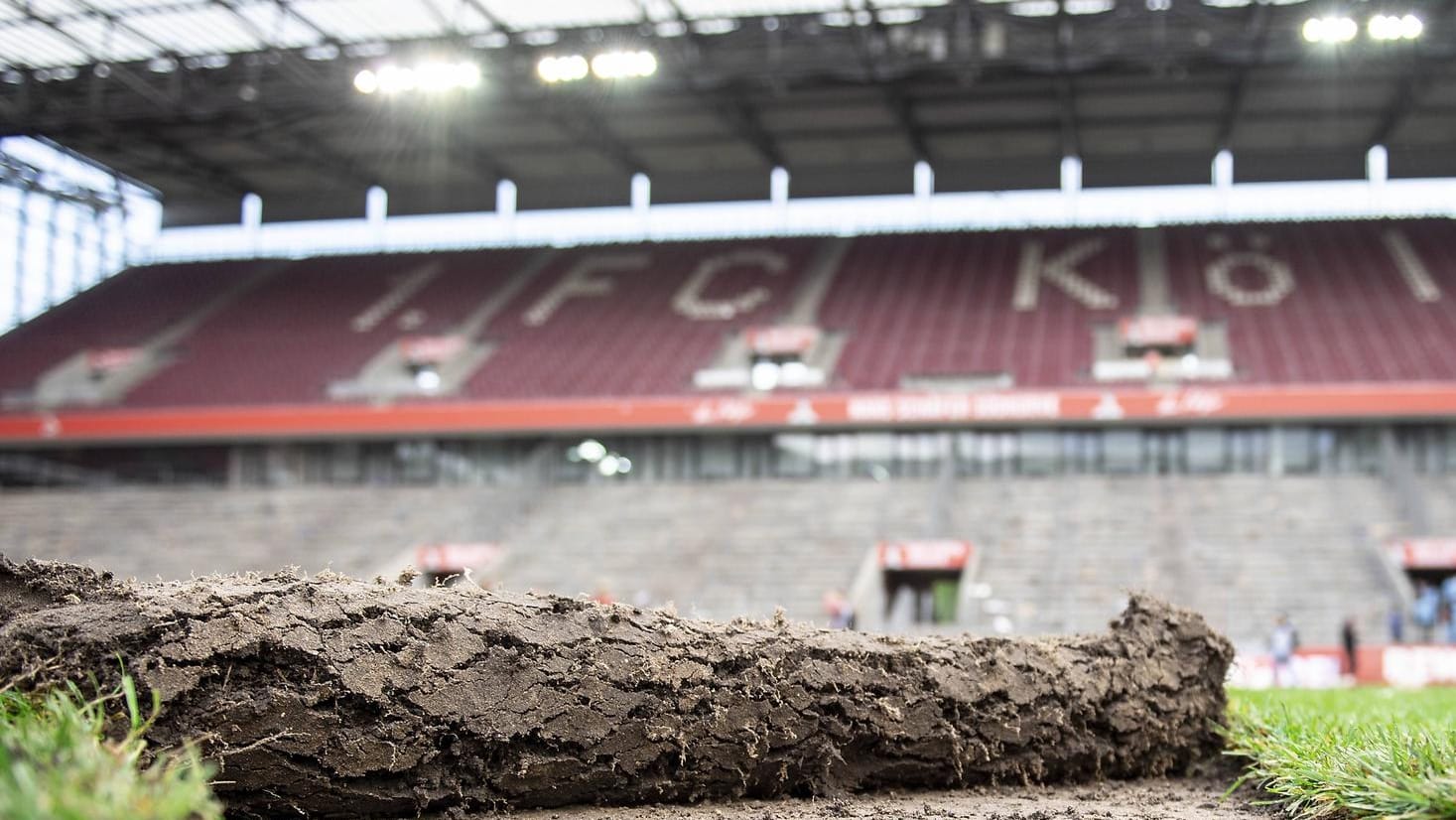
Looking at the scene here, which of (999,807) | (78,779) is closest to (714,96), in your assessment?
(999,807)

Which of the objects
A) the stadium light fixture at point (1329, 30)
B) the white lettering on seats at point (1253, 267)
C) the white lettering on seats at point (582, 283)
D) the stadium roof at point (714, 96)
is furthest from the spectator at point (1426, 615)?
the white lettering on seats at point (582, 283)

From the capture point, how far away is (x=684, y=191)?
1670 inches

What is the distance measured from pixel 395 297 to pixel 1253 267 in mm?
24257

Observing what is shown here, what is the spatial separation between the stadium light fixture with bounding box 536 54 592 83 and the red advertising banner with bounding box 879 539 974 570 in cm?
1255

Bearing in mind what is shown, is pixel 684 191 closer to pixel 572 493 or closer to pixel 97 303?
pixel 572 493

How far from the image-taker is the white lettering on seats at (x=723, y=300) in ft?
121

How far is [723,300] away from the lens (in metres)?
37.7

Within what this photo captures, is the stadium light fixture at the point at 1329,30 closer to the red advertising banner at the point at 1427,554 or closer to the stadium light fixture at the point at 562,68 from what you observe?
the red advertising banner at the point at 1427,554

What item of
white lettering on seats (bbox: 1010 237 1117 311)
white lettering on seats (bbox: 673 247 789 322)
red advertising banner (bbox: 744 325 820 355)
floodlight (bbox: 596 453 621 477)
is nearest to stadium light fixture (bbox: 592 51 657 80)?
red advertising banner (bbox: 744 325 820 355)

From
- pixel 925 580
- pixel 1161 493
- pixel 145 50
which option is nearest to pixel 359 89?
pixel 145 50

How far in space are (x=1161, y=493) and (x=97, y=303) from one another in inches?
1279

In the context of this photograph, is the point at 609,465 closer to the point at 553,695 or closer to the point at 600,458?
the point at 600,458

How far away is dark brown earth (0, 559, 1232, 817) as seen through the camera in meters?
4.06

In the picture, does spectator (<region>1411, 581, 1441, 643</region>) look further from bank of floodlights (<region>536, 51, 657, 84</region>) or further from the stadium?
bank of floodlights (<region>536, 51, 657, 84</region>)
